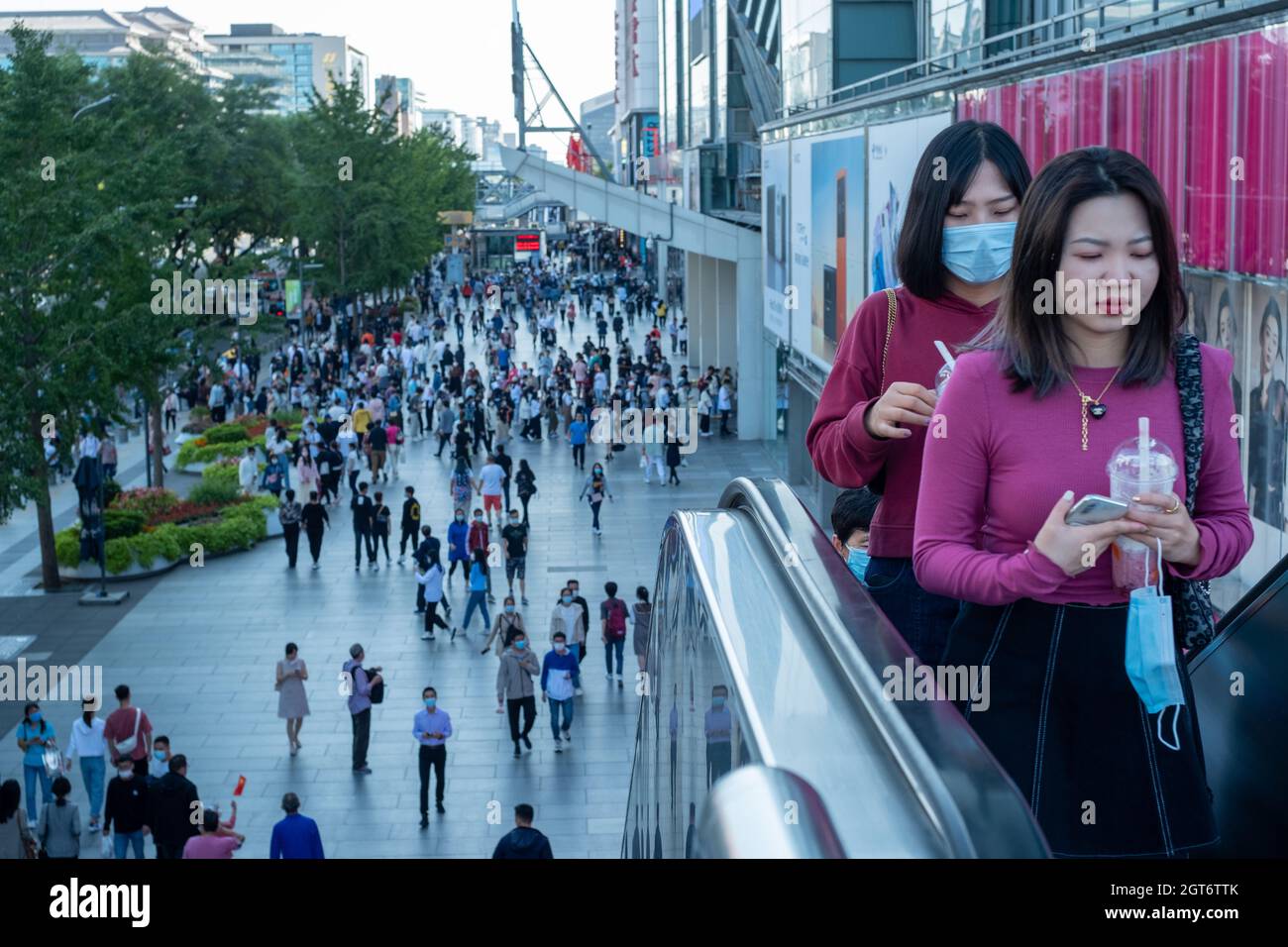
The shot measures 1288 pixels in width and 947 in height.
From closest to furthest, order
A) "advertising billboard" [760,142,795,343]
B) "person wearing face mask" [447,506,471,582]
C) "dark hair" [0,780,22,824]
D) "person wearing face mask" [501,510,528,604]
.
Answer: "dark hair" [0,780,22,824] < "person wearing face mask" [501,510,528,604] < "person wearing face mask" [447,506,471,582] < "advertising billboard" [760,142,795,343]

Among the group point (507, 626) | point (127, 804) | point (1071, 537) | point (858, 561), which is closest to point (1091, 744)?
point (1071, 537)

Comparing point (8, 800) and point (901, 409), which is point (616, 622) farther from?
point (901, 409)

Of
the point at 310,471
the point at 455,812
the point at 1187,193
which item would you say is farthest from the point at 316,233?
the point at 1187,193

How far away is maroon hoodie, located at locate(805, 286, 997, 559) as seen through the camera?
300 centimetres

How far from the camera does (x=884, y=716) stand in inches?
62.4

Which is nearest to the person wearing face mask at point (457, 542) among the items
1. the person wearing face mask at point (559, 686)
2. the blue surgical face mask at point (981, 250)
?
the person wearing face mask at point (559, 686)

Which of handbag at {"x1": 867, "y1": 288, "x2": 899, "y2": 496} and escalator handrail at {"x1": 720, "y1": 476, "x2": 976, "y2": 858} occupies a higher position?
handbag at {"x1": 867, "y1": 288, "x2": 899, "y2": 496}

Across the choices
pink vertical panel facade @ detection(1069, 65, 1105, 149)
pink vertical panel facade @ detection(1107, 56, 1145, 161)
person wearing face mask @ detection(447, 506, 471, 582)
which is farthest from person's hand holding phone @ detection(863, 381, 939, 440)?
person wearing face mask @ detection(447, 506, 471, 582)

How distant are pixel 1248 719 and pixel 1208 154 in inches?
278

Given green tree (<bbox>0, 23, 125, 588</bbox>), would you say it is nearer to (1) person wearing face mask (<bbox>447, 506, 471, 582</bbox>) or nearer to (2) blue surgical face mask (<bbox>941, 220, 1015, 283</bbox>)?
(1) person wearing face mask (<bbox>447, 506, 471, 582</bbox>)

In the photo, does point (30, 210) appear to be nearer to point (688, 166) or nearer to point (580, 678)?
point (580, 678)
